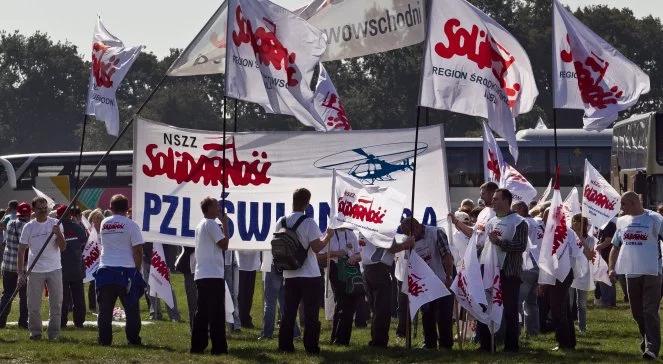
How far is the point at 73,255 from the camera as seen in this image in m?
20.6

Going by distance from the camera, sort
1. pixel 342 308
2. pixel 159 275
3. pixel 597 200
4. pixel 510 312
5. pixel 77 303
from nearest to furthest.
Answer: pixel 510 312 → pixel 342 308 → pixel 159 275 → pixel 77 303 → pixel 597 200

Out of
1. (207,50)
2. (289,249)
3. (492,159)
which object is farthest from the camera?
(492,159)

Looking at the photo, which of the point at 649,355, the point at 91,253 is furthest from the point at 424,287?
the point at 91,253

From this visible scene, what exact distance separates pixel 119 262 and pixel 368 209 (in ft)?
9.35

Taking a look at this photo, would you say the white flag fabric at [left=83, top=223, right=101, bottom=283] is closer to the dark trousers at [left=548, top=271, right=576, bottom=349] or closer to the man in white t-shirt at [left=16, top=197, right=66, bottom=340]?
the man in white t-shirt at [left=16, top=197, right=66, bottom=340]

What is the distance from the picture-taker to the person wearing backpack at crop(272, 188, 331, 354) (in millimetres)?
16219

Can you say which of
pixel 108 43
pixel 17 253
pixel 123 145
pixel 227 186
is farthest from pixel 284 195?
pixel 123 145

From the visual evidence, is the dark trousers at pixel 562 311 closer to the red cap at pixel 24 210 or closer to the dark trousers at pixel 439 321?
the dark trousers at pixel 439 321

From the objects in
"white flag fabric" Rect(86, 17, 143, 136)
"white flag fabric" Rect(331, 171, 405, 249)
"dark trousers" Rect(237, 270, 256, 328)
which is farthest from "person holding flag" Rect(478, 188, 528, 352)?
"white flag fabric" Rect(86, 17, 143, 136)

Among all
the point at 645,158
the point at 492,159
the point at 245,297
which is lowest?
the point at 245,297

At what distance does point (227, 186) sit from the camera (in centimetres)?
1764

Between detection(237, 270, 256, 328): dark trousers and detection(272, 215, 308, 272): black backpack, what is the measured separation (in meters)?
4.90

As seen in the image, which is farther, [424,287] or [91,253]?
[91,253]

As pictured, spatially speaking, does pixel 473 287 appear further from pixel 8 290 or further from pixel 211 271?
pixel 8 290
